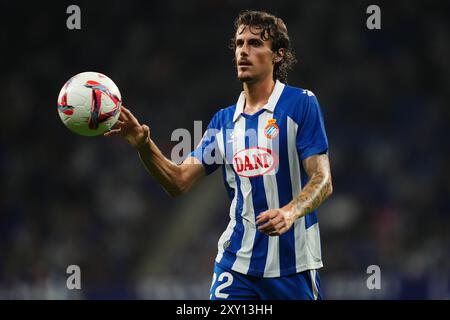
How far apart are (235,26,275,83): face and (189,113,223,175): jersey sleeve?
38 cm

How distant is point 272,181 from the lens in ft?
15.2

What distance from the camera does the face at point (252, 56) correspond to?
15.9 ft

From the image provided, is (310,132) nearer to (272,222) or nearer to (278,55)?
(278,55)

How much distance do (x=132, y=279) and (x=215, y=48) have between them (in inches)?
181

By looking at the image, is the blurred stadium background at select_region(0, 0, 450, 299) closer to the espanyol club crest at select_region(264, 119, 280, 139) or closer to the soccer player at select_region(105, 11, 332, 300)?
the soccer player at select_region(105, 11, 332, 300)

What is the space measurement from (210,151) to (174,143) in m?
7.28

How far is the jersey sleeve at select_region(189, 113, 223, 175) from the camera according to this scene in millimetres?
4977

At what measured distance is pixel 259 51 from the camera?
4914 mm

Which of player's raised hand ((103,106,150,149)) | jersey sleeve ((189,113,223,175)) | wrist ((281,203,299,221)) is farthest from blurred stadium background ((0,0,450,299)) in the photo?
wrist ((281,203,299,221))

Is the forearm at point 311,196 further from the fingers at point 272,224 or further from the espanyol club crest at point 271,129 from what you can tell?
the espanyol club crest at point 271,129

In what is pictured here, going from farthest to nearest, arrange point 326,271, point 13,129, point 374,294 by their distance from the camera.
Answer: point 13,129
point 326,271
point 374,294

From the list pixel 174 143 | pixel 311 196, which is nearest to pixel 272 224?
pixel 311 196

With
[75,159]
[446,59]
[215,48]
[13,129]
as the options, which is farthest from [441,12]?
[13,129]

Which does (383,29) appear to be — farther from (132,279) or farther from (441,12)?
(132,279)
